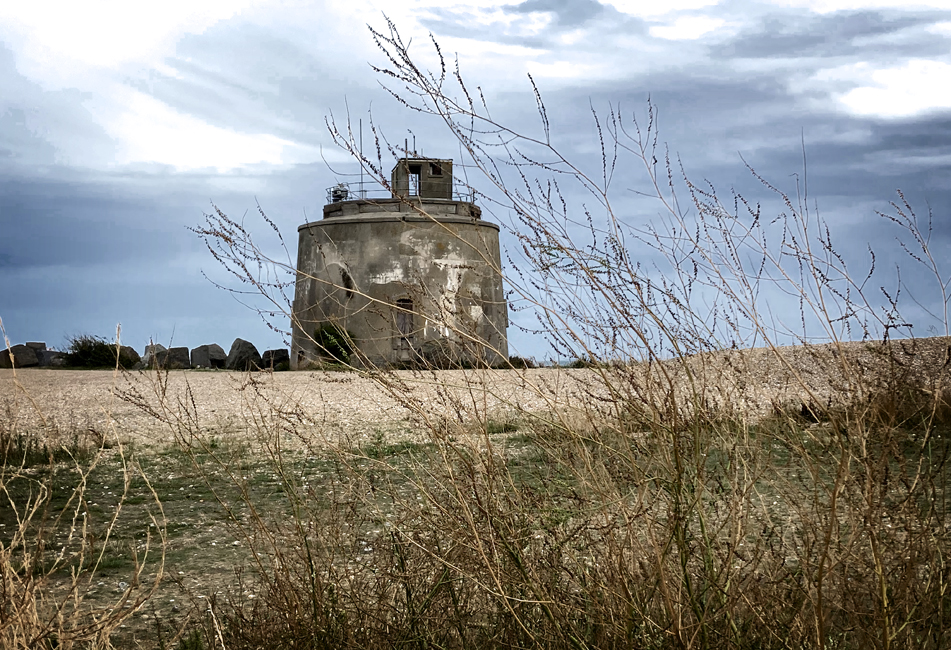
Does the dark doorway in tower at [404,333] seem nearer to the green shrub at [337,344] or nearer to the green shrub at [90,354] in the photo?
the green shrub at [337,344]

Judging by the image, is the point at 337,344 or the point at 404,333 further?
the point at 337,344

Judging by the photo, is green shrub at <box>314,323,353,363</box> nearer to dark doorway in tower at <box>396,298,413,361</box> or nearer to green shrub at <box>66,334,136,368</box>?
dark doorway in tower at <box>396,298,413,361</box>

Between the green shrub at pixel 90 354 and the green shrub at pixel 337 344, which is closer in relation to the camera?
the green shrub at pixel 337 344

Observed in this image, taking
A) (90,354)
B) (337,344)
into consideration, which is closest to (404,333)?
(337,344)

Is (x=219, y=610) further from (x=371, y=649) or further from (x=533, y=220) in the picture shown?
(x=533, y=220)

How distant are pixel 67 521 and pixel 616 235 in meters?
4.18

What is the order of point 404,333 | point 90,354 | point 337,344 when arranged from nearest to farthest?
1. point 404,333
2. point 337,344
3. point 90,354

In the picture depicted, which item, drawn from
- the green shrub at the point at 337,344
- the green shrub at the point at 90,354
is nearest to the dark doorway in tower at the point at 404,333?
the green shrub at the point at 337,344

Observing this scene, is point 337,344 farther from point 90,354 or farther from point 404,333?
point 90,354

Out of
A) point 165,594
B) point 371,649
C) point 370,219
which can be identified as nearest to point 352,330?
point 370,219

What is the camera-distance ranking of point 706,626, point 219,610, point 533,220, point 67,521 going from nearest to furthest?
point 706,626
point 533,220
point 219,610
point 67,521

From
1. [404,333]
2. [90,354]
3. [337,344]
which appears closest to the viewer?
[404,333]

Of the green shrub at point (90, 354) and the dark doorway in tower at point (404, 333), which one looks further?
the green shrub at point (90, 354)

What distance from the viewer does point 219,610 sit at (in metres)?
3.27
